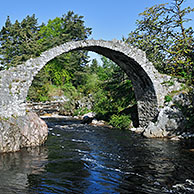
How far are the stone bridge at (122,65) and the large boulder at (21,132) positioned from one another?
1.13 feet

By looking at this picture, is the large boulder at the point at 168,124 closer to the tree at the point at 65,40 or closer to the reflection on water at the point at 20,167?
the reflection on water at the point at 20,167

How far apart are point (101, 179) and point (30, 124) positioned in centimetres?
387

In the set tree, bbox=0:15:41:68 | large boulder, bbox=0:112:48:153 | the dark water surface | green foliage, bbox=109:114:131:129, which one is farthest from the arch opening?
tree, bbox=0:15:41:68

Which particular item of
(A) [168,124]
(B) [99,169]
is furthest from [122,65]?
(B) [99,169]

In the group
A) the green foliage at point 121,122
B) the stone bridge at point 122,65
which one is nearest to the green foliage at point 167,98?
the stone bridge at point 122,65

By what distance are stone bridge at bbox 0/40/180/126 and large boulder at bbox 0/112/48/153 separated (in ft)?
1.13

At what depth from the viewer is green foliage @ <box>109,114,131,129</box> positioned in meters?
12.5

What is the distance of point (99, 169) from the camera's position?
17.8 ft

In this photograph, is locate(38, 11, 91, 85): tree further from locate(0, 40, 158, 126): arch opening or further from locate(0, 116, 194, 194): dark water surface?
locate(0, 116, 194, 194): dark water surface

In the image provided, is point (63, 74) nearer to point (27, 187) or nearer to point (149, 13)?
point (149, 13)

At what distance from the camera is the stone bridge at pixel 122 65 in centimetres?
765

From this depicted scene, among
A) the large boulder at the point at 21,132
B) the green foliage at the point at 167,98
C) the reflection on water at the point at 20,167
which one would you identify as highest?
the green foliage at the point at 167,98

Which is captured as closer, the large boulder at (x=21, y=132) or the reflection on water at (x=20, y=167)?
the reflection on water at (x=20, y=167)

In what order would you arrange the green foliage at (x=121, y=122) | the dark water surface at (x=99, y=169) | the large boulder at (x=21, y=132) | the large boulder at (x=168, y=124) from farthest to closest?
the green foliage at (x=121, y=122), the large boulder at (x=168, y=124), the large boulder at (x=21, y=132), the dark water surface at (x=99, y=169)
